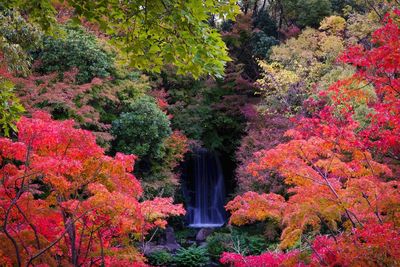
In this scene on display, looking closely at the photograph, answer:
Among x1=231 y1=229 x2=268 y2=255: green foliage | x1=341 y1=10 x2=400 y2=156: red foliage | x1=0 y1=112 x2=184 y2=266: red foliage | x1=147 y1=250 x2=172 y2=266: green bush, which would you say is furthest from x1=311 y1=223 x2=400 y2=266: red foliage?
x1=147 y1=250 x2=172 y2=266: green bush

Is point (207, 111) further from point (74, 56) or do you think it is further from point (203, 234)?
point (74, 56)

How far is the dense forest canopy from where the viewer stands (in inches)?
173

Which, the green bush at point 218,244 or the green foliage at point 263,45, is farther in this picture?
the green foliage at point 263,45

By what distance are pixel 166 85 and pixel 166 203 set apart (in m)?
10.8

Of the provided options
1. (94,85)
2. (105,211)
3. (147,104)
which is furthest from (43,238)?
(147,104)

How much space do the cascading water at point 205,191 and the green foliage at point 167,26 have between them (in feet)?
51.2

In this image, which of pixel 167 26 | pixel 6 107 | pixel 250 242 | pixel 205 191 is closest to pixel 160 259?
pixel 250 242

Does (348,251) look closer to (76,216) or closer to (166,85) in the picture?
(76,216)

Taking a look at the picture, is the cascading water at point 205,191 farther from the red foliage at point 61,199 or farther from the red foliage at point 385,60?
the red foliage at point 385,60

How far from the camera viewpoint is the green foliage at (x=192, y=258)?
14.0 meters

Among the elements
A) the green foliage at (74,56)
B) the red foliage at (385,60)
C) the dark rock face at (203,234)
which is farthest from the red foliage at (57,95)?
the red foliage at (385,60)

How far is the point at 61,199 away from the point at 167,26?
501 cm

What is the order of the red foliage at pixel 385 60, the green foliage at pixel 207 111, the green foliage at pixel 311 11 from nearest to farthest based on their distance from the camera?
the red foliage at pixel 385 60
the green foliage at pixel 207 111
the green foliage at pixel 311 11

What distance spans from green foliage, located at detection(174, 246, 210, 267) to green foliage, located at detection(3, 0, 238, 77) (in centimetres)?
1156
